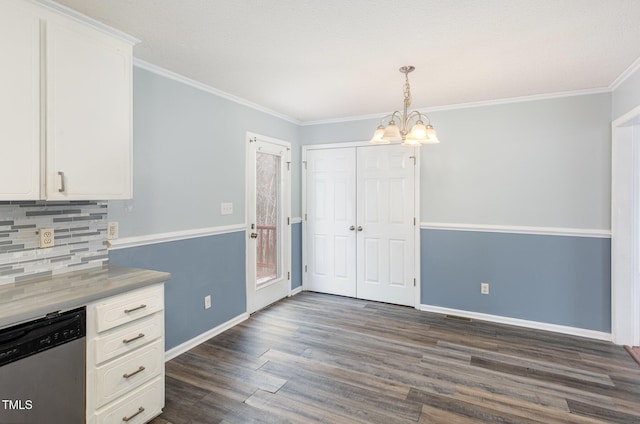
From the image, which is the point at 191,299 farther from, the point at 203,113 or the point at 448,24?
the point at 448,24

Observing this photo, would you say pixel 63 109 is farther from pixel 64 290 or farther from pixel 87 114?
pixel 64 290

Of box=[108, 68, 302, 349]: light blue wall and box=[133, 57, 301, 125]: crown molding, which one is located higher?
box=[133, 57, 301, 125]: crown molding

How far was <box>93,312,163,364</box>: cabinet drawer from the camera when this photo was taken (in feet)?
5.96

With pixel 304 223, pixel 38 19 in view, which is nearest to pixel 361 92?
pixel 304 223

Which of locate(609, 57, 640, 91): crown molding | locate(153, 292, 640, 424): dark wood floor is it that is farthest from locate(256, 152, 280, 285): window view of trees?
locate(609, 57, 640, 91): crown molding

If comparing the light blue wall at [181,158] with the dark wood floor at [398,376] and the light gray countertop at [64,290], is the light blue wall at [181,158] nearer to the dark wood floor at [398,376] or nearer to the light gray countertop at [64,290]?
the light gray countertop at [64,290]

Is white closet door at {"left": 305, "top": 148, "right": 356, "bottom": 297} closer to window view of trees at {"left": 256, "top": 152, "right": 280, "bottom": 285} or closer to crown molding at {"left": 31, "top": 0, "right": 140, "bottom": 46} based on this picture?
window view of trees at {"left": 256, "top": 152, "right": 280, "bottom": 285}

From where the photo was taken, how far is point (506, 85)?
10.6 ft

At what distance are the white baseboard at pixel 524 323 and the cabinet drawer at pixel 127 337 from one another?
310 centimetres

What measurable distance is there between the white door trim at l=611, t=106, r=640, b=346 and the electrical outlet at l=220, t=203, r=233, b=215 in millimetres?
3719

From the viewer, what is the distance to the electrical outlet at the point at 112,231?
245 centimetres

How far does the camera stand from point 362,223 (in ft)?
14.9

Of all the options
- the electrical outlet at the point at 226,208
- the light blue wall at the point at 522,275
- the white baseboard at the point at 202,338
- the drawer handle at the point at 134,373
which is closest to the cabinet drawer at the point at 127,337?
the drawer handle at the point at 134,373

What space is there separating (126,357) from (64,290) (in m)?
0.50
